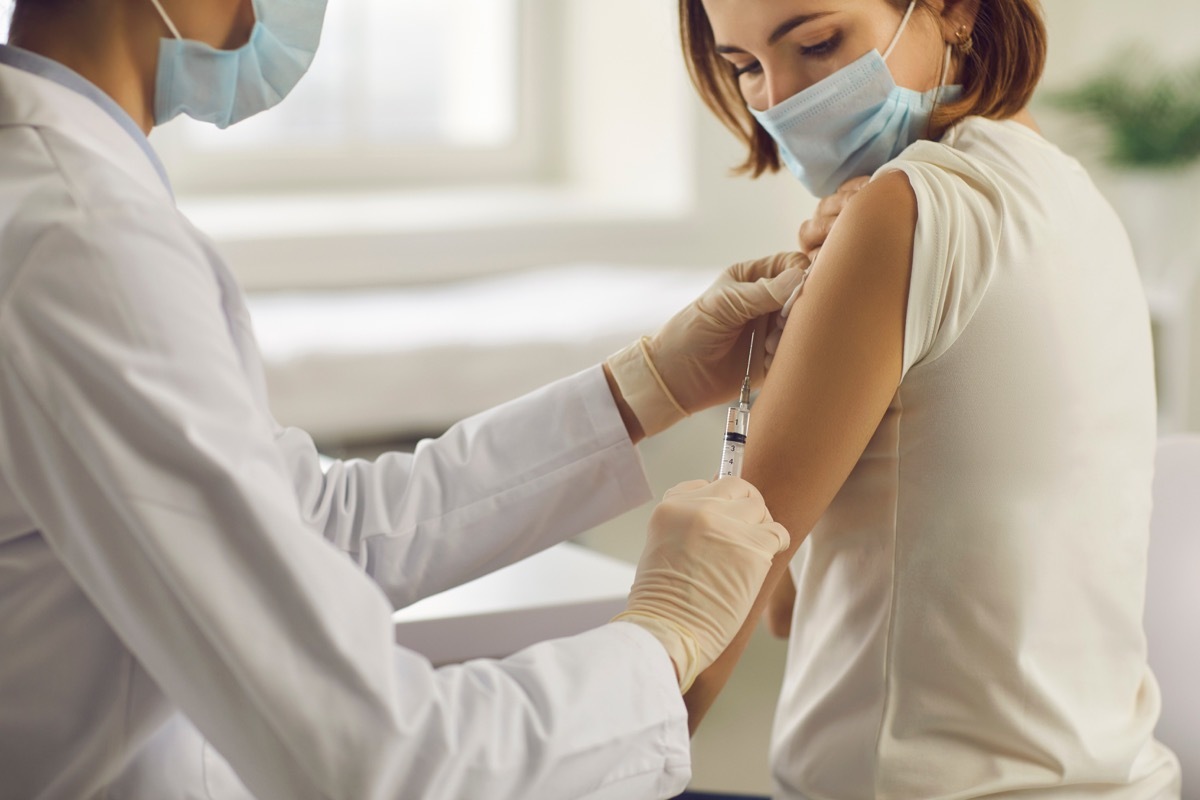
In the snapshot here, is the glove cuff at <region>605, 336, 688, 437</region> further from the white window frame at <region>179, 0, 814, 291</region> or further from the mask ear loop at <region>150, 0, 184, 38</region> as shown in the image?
the white window frame at <region>179, 0, 814, 291</region>

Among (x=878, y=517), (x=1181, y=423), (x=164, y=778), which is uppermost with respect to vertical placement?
(x=878, y=517)

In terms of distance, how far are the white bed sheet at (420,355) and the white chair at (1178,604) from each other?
1803 millimetres

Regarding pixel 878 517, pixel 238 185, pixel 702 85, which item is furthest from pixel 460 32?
pixel 878 517

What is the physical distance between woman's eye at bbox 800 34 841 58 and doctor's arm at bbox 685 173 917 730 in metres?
0.19

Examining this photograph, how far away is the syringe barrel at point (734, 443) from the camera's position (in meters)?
1.13

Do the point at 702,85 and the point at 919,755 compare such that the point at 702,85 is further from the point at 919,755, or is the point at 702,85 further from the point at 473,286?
the point at 473,286

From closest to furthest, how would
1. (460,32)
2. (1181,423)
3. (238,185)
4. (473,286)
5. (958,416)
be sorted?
(958,416) → (1181,423) → (473,286) → (238,185) → (460,32)

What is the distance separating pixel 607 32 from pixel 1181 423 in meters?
2.17

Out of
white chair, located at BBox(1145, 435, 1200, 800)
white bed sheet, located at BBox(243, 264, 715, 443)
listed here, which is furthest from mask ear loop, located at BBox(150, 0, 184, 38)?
white bed sheet, located at BBox(243, 264, 715, 443)

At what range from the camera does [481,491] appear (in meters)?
1.28

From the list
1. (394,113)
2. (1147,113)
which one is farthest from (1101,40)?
(394,113)

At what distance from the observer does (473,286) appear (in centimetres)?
382

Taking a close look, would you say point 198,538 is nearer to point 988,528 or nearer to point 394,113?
point 988,528

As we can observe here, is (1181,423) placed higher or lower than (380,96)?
lower
